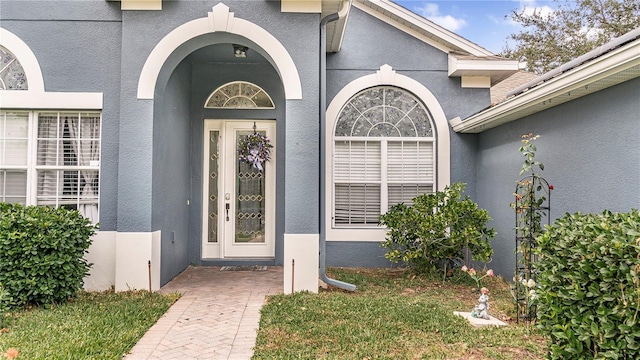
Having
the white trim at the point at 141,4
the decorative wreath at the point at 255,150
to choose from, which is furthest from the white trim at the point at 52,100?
the decorative wreath at the point at 255,150

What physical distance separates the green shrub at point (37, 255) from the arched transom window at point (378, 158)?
4389 millimetres

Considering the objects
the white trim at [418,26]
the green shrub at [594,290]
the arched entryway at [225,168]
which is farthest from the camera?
the white trim at [418,26]

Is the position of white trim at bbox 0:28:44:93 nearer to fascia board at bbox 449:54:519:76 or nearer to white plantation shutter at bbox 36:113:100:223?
white plantation shutter at bbox 36:113:100:223

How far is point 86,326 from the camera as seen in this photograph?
4.25 m

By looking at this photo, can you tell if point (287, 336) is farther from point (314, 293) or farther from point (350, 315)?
point (314, 293)

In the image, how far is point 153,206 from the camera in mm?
5766

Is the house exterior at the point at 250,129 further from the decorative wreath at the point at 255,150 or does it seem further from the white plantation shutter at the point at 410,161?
the decorative wreath at the point at 255,150

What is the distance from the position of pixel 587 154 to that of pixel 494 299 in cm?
220

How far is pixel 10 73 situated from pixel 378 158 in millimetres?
6011

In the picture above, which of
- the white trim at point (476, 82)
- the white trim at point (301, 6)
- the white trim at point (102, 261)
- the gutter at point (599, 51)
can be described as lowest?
the white trim at point (102, 261)

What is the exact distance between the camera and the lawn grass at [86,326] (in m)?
3.65

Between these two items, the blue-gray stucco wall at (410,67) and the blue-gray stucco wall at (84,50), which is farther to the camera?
the blue-gray stucco wall at (410,67)

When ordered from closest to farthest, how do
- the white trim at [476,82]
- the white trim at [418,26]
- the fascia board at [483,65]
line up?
1. the fascia board at [483,65]
2. the white trim at [418,26]
3. the white trim at [476,82]

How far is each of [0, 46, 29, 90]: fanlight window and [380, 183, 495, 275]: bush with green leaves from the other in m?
5.86
